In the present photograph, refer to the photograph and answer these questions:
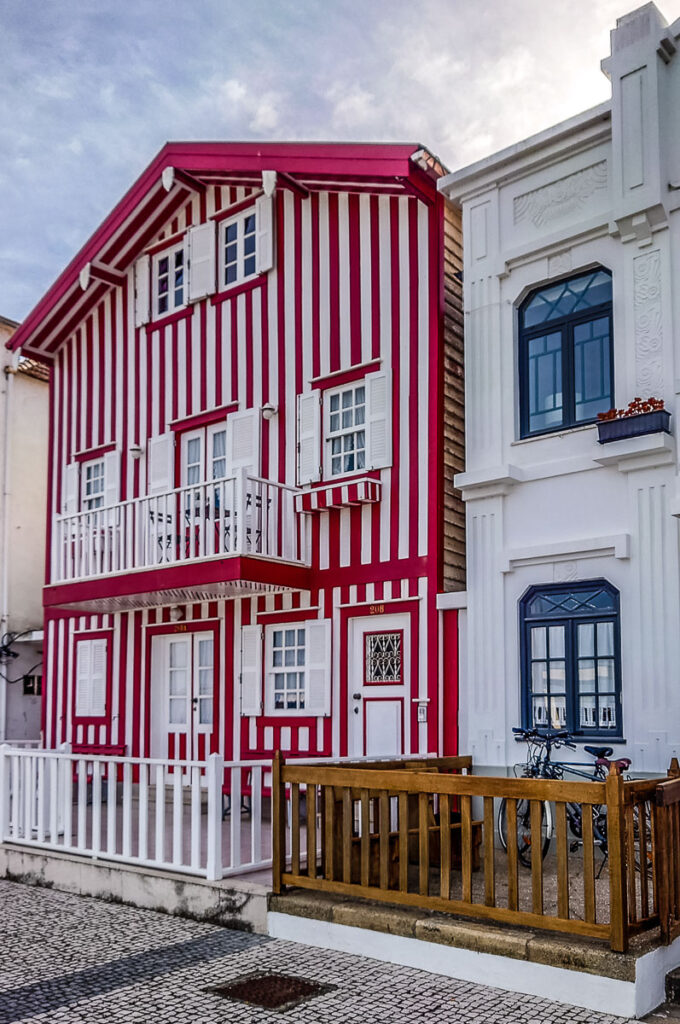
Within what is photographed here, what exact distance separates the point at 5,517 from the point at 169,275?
19.9ft

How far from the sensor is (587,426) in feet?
32.1

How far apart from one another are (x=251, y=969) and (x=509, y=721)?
13.5 ft

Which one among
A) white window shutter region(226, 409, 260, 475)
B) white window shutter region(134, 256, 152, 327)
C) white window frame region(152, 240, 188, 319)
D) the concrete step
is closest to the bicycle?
the concrete step

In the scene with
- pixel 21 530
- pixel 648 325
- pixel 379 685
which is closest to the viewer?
pixel 648 325

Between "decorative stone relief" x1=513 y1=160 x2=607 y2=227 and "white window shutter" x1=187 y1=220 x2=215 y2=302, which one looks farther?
"white window shutter" x1=187 y1=220 x2=215 y2=302

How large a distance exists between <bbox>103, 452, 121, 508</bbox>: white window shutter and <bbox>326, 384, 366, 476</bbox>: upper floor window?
4159mm

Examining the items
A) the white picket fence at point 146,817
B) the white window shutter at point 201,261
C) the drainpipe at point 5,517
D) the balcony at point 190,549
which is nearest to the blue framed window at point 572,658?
the white picket fence at point 146,817

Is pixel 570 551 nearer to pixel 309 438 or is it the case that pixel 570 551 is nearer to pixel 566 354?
pixel 566 354

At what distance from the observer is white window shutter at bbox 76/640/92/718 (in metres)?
15.3

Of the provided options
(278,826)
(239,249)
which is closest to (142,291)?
(239,249)

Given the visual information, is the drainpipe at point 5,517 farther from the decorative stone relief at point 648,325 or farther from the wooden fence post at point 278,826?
the decorative stone relief at point 648,325

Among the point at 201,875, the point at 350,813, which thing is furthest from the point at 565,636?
the point at 201,875

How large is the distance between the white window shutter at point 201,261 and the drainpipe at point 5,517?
5.04 m

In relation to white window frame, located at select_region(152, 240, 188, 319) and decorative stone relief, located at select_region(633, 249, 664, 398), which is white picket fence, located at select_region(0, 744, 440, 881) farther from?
white window frame, located at select_region(152, 240, 188, 319)
